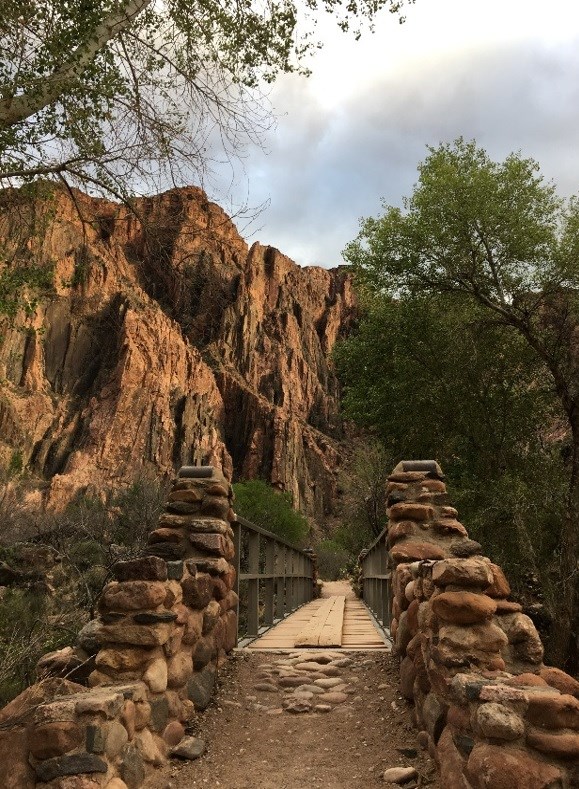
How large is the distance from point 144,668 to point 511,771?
2214 millimetres

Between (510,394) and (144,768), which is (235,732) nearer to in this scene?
(144,768)

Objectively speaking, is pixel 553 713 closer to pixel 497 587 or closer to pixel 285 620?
pixel 497 587

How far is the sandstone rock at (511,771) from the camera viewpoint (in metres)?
2.53

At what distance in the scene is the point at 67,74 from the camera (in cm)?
572

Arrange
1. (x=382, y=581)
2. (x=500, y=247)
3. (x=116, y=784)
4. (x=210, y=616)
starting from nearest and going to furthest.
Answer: (x=116, y=784), (x=210, y=616), (x=382, y=581), (x=500, y=247)

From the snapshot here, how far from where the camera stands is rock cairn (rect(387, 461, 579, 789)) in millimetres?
2641

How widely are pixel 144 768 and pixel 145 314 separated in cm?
6718

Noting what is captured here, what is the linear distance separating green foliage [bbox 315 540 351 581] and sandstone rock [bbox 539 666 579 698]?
40113 mm

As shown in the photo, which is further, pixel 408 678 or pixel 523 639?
pixel 408 678

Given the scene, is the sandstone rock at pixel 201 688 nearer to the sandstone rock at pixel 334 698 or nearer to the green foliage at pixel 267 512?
the sandstone rock at pixel 334 698

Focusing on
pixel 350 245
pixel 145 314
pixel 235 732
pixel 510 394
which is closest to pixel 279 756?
pixel 235 732

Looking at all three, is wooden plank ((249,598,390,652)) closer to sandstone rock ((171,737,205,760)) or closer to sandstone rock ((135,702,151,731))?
sandstone rock ((171,737,205,760))

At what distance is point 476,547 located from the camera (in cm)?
441

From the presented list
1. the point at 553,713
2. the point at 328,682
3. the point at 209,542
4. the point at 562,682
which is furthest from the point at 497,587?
the point at 209,542
